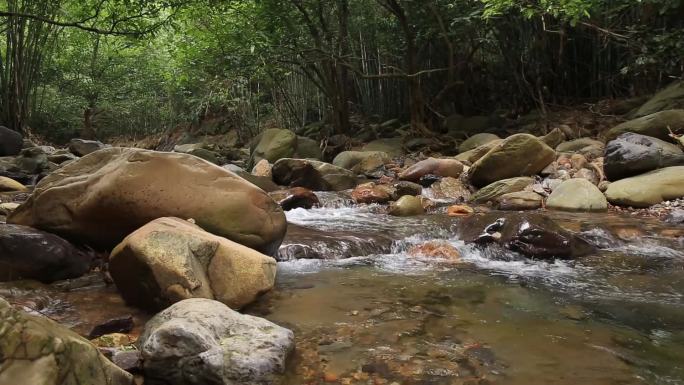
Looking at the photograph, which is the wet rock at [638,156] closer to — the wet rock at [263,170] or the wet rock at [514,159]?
the wet rock at [514,159]

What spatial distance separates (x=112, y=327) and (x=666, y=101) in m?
9.42

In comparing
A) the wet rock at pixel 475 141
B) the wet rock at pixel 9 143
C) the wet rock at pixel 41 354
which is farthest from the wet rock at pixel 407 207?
the wet rock at pixel 9 143

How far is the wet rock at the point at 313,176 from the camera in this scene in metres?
8.45

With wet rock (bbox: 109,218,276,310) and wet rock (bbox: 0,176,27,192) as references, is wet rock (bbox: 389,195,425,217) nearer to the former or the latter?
wet rock (bbox: 109,218,276,310)

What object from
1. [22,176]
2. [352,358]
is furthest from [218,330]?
[22,176]

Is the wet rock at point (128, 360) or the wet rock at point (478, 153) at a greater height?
the wet rock at point (128, 360)

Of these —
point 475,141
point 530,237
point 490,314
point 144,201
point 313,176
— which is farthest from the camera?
point 475,141

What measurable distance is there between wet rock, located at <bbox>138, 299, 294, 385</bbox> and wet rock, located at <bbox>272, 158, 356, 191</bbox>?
19.5ft

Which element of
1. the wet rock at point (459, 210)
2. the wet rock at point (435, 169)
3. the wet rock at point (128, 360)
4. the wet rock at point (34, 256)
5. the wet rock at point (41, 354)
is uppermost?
the wet rock at point (41, 354)

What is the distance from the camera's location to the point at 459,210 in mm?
6598

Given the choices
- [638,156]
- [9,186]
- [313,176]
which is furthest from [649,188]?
[9,186]

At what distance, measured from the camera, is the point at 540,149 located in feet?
25.3

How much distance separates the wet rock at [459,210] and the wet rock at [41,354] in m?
5.12

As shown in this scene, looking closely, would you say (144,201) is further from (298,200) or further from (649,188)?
(649,188)
